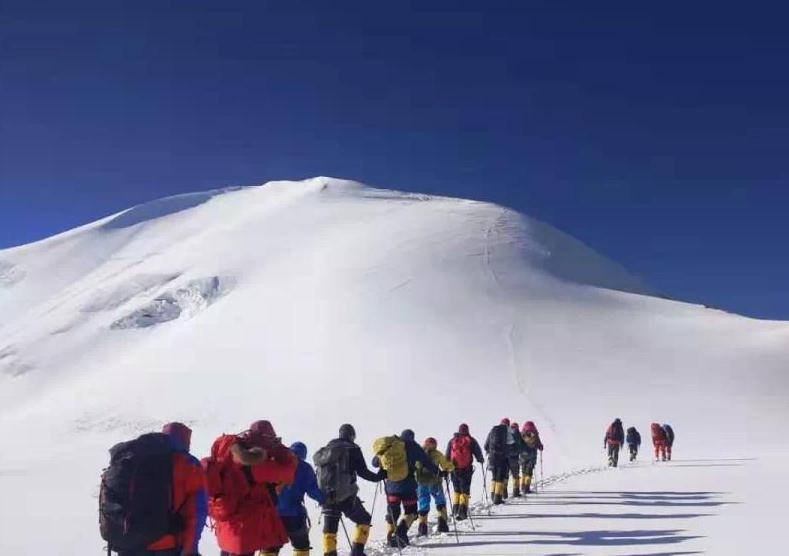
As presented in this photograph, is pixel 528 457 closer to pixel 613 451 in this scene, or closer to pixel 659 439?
pixel 613 451

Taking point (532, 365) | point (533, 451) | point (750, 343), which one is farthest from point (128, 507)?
point (750, 343)

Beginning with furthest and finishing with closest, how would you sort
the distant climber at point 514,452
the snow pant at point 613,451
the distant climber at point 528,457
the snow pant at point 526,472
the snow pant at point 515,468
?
the snow pant at point 613,451
the snow pant at point 526,472
the distant climber at point 528,457
the snow pant at point 515,468
the distant climber at point 514,452

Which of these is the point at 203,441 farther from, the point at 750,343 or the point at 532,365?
the point at 750,343

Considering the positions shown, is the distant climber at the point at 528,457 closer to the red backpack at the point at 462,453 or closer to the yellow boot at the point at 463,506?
the red backpack at the point at 462,453

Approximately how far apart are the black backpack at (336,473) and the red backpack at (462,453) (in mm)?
4878

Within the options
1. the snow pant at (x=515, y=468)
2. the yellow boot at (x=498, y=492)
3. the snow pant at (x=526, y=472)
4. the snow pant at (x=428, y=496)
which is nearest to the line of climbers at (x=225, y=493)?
the snow pant at (x=428, y=496)

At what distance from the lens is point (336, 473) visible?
9742 mm

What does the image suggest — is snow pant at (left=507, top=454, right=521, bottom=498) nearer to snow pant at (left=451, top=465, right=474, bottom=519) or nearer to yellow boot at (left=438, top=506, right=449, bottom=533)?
snow pant at (left=451, top=465, right=474, bottom=519)

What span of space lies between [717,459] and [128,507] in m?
26.4

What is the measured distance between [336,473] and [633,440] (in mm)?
22753

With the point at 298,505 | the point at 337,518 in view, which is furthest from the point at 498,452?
the point at 298,505

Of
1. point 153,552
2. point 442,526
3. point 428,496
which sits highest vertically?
point 153,552

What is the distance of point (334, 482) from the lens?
9.72 meters

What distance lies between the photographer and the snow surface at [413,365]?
17.1 metres
